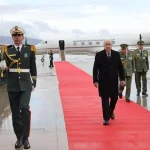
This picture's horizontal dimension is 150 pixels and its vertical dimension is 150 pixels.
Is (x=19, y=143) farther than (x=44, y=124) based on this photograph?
No

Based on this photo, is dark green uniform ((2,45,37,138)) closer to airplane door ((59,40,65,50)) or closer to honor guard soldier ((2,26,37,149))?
honor guard soldier ((2,26,37,149))

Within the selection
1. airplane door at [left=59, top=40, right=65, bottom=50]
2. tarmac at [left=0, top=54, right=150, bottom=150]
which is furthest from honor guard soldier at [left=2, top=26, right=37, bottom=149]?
airplane door at [left=59, top=40, right=65, bottom=50]

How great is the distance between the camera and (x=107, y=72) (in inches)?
289

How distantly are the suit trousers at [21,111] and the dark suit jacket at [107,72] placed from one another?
2063 mm

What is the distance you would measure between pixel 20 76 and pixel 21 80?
0.06 meters

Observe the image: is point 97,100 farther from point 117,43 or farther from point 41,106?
point 117,43

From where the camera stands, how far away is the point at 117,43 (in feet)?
159

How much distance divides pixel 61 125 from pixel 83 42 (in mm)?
39470

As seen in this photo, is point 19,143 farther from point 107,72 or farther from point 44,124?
point 107,72

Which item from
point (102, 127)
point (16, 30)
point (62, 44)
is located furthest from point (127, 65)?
point (62, 44)

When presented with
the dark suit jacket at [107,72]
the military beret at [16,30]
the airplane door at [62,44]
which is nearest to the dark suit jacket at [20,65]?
the military beret at [16,30]

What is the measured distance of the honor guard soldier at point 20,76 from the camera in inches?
221

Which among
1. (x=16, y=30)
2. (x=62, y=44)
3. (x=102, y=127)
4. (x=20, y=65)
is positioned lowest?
(x=62, y=44)

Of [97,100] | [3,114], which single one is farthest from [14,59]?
[97,100]
